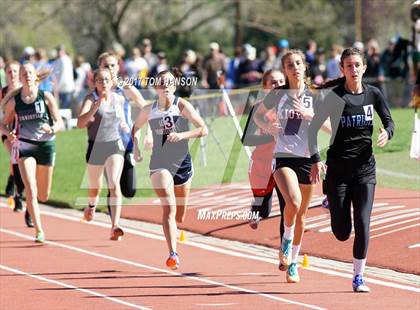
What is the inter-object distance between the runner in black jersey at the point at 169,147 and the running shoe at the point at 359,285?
2046 mm

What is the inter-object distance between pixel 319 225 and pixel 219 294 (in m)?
4.19

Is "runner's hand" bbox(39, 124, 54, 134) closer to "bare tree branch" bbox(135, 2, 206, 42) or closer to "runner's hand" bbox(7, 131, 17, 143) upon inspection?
"runner's hand" bbox(7, 131, 17, 143)

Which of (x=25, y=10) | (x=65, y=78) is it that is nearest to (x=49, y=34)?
(x=25, y=10)

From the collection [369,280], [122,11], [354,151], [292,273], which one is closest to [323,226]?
[369,280]

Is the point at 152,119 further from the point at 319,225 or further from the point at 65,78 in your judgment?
the point at 65,78

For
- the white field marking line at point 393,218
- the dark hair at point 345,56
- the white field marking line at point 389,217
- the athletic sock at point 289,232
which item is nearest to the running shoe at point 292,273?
the athletic sock at point 289,232

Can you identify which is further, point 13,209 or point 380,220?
point 13,209

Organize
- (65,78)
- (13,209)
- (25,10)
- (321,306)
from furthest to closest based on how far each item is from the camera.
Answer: (25,10) < (65,78) < (13,209) < (321,306)

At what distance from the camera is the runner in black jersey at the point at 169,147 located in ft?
39.5

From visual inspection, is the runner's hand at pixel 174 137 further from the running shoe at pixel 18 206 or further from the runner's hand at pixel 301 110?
the running shoe at pixel 18 206

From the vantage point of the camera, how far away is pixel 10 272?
12805mm

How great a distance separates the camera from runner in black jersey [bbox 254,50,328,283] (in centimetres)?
1139

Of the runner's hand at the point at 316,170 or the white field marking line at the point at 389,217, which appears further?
the white field marking line at the point at 389,217

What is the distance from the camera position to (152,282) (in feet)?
39.4
